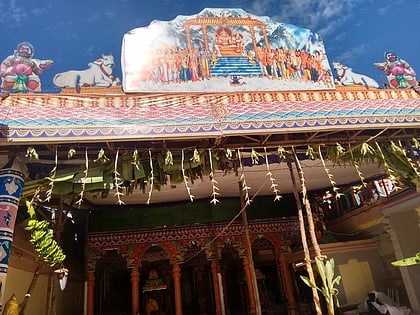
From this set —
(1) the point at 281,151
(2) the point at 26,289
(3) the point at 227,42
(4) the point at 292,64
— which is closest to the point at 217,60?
(3) the point at 227,42

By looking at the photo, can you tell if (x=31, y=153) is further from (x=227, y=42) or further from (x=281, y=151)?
(x=227, y=42)

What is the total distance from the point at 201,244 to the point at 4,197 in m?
5.84

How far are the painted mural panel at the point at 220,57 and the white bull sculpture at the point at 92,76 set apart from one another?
0.61 m

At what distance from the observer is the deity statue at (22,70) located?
25.5 ft

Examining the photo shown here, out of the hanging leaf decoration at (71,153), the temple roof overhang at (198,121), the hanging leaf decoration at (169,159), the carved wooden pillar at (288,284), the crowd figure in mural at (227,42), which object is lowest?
the carved wooden pillar at (288,284)

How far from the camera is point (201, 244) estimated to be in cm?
1016

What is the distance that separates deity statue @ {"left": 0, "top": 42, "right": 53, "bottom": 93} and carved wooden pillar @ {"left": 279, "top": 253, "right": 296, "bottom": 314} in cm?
806

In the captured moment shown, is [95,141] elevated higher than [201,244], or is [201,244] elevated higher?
[95,141]

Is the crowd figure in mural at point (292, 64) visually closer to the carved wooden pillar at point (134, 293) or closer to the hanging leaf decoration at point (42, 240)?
the hanging leaf decoration at point (42, 240)

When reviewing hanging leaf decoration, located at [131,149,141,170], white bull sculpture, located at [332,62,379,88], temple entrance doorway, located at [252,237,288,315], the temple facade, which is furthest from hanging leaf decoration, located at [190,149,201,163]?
temple entrance doorway, located at [252,237,288,315]

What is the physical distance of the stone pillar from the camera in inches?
210

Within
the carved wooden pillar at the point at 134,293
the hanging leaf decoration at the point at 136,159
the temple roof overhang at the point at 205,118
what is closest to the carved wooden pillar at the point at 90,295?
the carved wooden pillar at the point at 134,293

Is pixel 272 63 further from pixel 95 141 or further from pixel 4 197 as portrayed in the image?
pixel 4 197

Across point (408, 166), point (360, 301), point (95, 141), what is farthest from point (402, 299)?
point (95, 141)
